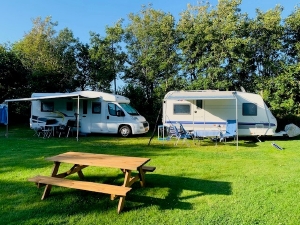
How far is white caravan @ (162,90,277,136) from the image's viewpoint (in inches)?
416

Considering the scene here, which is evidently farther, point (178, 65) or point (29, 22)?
point (29, 22)

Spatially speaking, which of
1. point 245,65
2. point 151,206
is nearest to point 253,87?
point 245,65

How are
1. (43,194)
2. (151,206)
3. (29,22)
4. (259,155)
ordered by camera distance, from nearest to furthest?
(151,206) → (43,194) → (259,155) → (29,22)

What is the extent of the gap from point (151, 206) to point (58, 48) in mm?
16386

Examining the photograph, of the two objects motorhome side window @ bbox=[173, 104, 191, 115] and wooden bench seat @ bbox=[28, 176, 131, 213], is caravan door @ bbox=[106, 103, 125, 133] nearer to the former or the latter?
motorhome side window @ bbox=[173, 104, 191, 115]

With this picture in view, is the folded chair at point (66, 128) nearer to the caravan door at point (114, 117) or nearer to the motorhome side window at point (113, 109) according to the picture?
the caravan door at point (114, 117)

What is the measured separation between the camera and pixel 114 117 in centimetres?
1198

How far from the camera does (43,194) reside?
386cm

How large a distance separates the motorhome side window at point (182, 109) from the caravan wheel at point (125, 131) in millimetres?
2283

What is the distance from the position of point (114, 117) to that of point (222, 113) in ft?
15.7

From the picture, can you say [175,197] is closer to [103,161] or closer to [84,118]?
[103,161]

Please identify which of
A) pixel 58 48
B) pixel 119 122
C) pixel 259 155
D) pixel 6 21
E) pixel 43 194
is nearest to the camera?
pixel 43 194

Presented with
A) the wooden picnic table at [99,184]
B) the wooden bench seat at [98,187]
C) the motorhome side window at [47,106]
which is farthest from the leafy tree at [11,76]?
the wooden bench seat at [98,187]

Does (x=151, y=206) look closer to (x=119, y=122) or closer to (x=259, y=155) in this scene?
(x=259, y=155)
